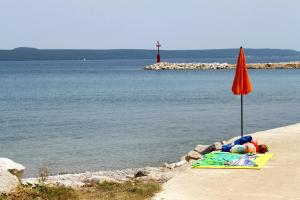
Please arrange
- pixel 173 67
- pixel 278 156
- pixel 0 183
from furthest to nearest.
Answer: pixel 173 67 → pixel 278 156 → pixel 0 183

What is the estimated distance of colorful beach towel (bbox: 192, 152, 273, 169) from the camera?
42.7 ft

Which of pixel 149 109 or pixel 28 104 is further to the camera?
pixel 28 104

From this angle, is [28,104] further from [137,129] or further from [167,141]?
[167,141]

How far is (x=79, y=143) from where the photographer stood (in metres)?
23.9

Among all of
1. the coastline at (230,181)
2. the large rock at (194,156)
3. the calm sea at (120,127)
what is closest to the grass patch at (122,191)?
the coastline at (230,181)

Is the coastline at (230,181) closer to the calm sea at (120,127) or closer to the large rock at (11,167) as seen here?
the large rock at (11,167)

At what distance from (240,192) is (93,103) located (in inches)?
1478

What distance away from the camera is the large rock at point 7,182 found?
9.92 m

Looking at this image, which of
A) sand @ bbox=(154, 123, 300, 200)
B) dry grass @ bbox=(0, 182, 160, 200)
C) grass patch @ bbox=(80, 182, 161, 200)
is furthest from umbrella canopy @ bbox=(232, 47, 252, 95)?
dry grass @ bbox=(0, 182, 160, 200)

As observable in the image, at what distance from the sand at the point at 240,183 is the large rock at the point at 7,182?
2507 mm

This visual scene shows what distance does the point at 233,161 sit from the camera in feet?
43.5

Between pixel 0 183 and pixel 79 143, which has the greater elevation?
pixel 0 183

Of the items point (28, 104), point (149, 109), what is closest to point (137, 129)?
point (149, 109)

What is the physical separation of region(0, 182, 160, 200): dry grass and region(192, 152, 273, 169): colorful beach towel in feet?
6.56
